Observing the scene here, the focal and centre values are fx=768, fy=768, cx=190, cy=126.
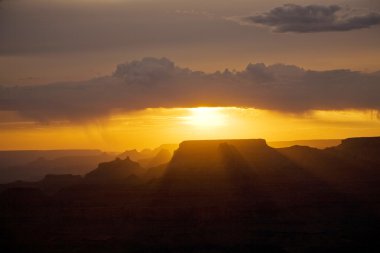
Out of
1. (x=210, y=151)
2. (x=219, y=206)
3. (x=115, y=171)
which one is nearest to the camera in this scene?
Answer: (x=219, y=206)

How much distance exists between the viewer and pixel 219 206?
362ft

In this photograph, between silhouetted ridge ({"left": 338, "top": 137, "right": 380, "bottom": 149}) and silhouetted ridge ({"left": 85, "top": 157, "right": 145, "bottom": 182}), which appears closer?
silhouetted ridge ({"left": 338, "top": 137, "right": 380, "bottom": 149})

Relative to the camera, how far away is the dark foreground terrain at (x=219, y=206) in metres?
92.6

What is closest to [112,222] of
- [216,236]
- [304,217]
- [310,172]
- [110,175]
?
[216,236]

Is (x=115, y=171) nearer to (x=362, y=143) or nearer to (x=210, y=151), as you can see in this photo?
(x=210, y=151)

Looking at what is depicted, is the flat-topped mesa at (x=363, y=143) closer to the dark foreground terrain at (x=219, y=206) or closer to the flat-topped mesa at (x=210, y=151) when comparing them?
the dark foreground terrain at (x=219, y=206)

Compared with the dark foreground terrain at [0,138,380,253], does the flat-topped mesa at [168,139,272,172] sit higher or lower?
higher

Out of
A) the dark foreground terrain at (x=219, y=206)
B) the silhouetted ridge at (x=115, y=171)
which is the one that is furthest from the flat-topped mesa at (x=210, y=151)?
the silhouetted ridge at (x=115, y=171)

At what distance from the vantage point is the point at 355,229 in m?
97.9

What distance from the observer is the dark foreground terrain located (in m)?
92.6

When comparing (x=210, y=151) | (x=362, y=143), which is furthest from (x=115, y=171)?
(x=362, y=143)

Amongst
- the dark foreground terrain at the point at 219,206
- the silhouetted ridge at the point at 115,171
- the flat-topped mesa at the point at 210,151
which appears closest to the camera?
the dark foreground terrain at the point at 219,206

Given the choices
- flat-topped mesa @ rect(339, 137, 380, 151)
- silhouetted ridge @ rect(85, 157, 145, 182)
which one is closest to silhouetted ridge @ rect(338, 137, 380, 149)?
flat-topped mesa @ rect(339, 137, 380, 151)

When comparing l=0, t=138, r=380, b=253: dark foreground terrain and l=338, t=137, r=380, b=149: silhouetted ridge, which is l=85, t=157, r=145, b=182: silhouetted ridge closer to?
l=0, t=138, r=380, b=253: dark foreground terrain
